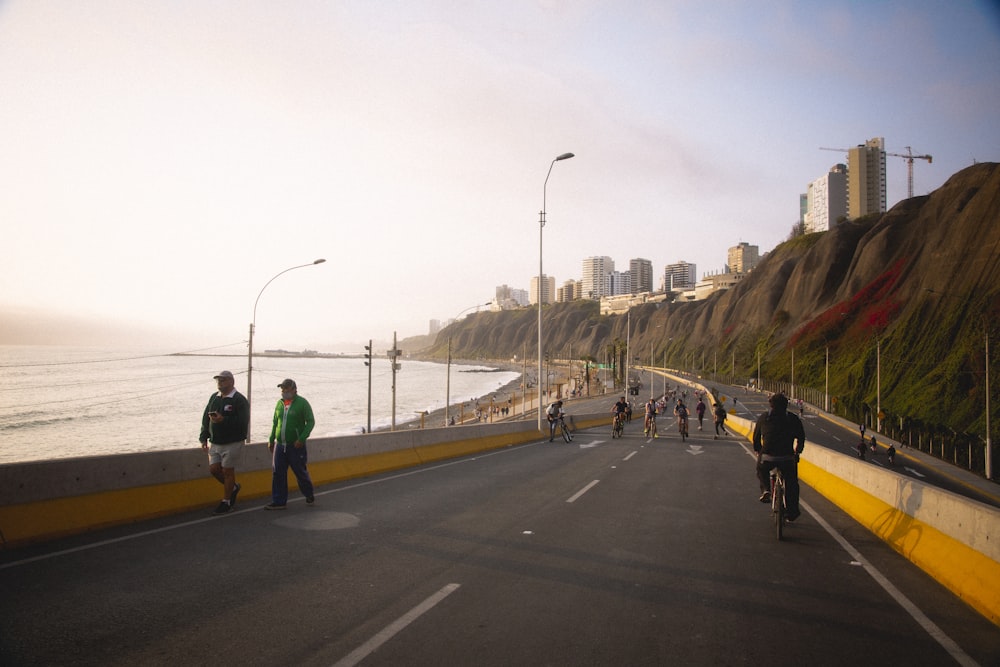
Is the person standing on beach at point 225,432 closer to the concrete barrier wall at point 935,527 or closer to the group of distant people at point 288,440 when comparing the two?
the group of distant people at point 288,440

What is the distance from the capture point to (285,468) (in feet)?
30.4

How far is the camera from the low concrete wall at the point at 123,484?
6.93 metres

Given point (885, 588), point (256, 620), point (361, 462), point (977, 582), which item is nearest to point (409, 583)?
point (256, 620)

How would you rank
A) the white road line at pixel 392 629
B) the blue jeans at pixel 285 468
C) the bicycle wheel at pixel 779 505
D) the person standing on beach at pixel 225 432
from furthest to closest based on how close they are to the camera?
the blue jeans at pixel 285 468 → the person standing on beach at pixel 225 432 → the bicycle wheel at pixel 779 505 → the white road line at pixel 392 629

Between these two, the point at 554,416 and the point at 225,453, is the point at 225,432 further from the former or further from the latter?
the point at 554,416

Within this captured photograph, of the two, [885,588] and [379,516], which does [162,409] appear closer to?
[379,516]

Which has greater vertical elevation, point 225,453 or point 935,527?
point 225,453

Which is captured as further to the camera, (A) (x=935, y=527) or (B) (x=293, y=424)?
(B) (x=293, y=424)

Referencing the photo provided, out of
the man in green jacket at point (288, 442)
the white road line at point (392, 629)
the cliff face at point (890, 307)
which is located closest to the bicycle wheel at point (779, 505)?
the white road line at point (392, 629)

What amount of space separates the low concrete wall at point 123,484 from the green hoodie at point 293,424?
3.89 ft

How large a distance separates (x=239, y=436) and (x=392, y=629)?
5038mm

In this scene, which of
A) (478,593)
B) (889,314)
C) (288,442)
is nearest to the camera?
(478,593)

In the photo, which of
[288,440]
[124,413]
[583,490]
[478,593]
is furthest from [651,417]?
[124,413]

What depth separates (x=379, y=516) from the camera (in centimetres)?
877
